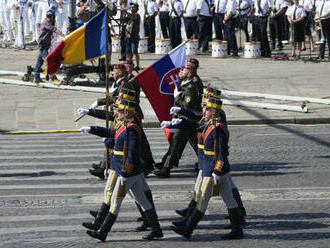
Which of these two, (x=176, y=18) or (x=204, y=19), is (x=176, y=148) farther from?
(x=176, y=18)

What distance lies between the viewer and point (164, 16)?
31906 mm

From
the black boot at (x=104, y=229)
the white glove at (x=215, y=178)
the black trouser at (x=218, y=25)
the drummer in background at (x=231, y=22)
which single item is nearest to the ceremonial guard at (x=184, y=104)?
the white glove at (x=215, y=178)

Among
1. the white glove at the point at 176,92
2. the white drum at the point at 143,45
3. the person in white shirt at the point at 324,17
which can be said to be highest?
the white glove at the point at 176,92

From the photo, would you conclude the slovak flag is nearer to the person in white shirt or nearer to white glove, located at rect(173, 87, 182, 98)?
white glove, located at rect(173, 87, 182, 98)

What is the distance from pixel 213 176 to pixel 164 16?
69.2 ft

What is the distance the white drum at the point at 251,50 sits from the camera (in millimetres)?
29766

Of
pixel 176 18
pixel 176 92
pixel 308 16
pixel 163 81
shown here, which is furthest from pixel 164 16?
pixel 176 92

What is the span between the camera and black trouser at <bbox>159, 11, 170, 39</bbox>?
31.9m

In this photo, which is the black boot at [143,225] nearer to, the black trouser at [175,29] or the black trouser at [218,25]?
the black trouser at [218,25]

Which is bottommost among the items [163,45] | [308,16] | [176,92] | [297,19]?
[163,45]

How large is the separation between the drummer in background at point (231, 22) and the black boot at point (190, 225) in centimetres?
1883

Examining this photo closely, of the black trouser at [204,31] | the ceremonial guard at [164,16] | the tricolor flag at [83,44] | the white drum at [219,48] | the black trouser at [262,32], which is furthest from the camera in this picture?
the ceremonial guard at [164,16]

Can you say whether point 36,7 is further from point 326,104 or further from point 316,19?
point 326,104

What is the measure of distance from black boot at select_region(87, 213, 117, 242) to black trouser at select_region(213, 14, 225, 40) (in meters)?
20.1
